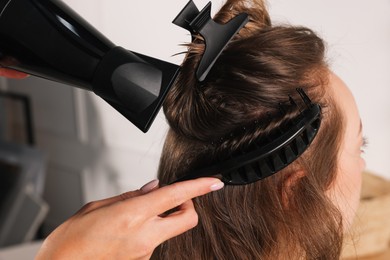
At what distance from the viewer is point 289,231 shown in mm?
837

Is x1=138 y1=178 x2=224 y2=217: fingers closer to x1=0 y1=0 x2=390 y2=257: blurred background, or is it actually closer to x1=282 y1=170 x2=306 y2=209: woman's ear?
x1=282 y1=170 x2=306 y2=209: woman's ear

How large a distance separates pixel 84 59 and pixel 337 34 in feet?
3.41

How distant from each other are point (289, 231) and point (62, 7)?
1.43 ft

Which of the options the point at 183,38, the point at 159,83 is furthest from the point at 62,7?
the point at 183,38

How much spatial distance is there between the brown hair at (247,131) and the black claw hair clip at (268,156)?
2.8 inches

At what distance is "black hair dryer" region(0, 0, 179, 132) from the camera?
0.58m

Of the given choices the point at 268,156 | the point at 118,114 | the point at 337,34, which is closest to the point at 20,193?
the point at 118,114

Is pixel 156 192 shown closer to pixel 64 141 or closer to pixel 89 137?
pixel 89 137

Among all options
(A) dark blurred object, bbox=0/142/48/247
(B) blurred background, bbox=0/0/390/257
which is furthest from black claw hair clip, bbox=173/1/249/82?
(A) dark blurred object, bbox=0/142/48/247

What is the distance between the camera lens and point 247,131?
0.76 metres

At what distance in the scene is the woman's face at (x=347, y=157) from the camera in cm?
86

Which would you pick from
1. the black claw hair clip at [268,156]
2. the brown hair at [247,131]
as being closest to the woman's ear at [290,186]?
the brown hair at [247,131]

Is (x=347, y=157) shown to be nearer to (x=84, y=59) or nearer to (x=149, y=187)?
(x=149, y=187)

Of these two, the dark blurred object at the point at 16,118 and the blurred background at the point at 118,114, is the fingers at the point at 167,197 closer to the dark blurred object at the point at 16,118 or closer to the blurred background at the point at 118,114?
the blurred background at the point at 118,114
